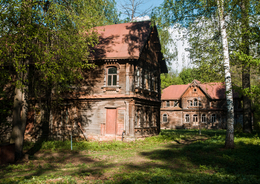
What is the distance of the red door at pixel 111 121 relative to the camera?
739 inches

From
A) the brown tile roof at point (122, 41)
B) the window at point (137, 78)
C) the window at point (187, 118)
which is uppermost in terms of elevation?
the brown tile roof at point (122, 41)

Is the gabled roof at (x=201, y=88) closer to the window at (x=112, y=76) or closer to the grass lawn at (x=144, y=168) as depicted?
the window at (x=112, y=76)

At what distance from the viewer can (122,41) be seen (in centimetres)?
2072

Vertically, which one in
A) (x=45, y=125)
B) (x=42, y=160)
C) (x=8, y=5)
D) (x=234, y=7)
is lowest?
(x=42, y=160)

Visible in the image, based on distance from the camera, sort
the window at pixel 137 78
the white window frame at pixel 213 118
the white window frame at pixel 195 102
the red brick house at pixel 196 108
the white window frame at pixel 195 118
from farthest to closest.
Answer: the white window frame at pixel 195 102 → the white window frame at pixel 195 118 → the white window frame at pixel 213 118 → the red brick house at pixel 196 108 → the window at pixel 137 78

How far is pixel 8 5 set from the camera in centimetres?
1068

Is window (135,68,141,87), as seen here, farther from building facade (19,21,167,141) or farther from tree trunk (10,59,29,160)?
tree trunk (10,59,29,160)

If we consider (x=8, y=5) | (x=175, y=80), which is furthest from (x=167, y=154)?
(x=175, y=80)

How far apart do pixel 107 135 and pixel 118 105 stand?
268cm

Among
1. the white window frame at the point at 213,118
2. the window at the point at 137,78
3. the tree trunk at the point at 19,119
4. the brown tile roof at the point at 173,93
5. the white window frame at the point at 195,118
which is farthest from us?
the brown tile roof at the point at 173,93

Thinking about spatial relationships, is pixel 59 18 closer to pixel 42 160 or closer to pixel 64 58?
pixel 64 58

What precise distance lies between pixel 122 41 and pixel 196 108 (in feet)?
87.2

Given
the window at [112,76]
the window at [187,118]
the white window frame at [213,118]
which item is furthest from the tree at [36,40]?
the white window frame at [213,118]

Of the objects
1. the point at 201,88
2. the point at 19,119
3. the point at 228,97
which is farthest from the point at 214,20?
the point at 201,88
